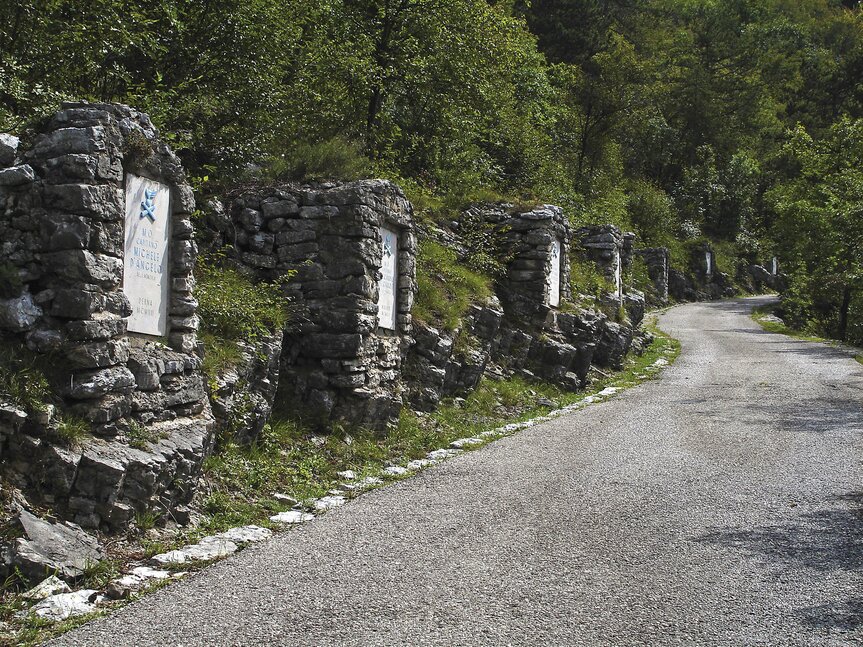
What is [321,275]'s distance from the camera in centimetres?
1031

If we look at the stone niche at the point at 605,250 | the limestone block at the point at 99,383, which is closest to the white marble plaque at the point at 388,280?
the limestone block at the point at 99,383

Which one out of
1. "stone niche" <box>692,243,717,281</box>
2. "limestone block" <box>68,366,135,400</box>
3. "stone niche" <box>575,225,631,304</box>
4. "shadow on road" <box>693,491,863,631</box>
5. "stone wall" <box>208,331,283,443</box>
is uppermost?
"stone niche" <box>692,243,717,281</box>

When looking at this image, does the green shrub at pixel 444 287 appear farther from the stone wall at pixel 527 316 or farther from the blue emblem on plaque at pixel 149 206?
the blue emblem on plaque at pixel 149 206

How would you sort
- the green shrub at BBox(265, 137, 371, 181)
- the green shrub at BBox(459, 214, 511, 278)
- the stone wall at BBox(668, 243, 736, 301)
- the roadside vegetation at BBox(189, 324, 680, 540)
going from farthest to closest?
the stone wall at BBox(668, 243, 736, 301), the green shrub at BBox(459, 214, 511, 278), the green shrub at BBox(265, 137, 371, 181), the roadside vegetation at BBox(189, 324, 680, 540)

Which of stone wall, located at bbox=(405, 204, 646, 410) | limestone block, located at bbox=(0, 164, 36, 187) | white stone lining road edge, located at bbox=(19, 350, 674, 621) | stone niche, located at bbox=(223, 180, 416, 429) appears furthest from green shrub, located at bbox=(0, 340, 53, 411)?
stone wall, located at bbox=(405, 204, 646, 410)

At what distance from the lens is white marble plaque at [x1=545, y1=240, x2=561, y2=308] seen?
16.5m

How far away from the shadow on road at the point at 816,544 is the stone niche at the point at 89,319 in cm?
458

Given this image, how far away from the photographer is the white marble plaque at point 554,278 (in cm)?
1647

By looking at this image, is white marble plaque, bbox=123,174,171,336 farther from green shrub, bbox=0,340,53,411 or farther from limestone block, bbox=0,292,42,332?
green shrub, bbox=0,340,53,411

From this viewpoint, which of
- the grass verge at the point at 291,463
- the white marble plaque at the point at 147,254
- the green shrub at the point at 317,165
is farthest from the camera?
the green shrub at the point at 317,165

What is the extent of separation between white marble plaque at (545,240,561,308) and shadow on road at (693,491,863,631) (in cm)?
886

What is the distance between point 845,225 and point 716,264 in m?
29.5

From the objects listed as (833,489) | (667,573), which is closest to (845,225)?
(833,489)

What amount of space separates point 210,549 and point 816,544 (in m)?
4.78
